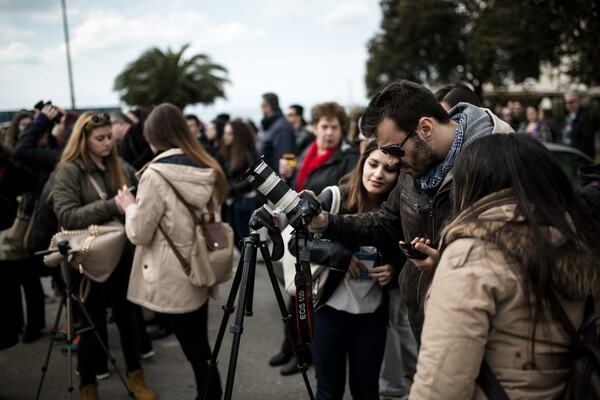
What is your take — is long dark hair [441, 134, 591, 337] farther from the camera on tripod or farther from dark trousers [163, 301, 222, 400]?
dark trousers [163, 301, 222, 400]

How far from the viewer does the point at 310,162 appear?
4.51 metres

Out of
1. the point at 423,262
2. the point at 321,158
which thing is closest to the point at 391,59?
the point at 321,158

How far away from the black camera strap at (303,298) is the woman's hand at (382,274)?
529 millimetres

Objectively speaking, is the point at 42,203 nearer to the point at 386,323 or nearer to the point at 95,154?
the point at 95,154

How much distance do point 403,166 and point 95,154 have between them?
2.47 metres

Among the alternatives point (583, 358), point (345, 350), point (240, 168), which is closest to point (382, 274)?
point (345, 350)

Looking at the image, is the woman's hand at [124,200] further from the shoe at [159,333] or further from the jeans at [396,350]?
the shoe at [159,333]

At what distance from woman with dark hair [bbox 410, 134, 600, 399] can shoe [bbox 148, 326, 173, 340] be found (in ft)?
12.8

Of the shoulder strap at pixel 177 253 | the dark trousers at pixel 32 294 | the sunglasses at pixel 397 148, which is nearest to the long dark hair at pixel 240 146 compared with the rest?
the dark trousers at pixel 32 294

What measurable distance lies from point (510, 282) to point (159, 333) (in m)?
4.18

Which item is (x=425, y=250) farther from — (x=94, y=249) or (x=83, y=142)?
(x=83, y=142)

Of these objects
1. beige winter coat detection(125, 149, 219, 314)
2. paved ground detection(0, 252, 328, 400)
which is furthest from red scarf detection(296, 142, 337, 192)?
paved ground detection(0, 252, 328, 400)

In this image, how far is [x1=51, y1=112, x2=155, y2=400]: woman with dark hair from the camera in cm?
362

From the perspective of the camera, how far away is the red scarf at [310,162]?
14.2 feet
